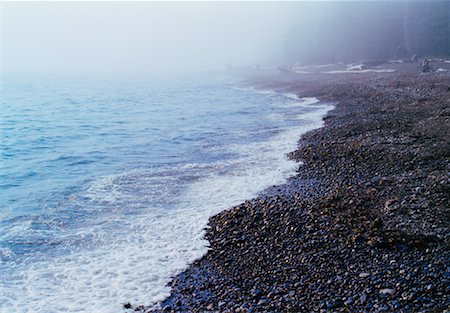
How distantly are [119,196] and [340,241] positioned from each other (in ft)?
29.7

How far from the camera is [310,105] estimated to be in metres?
38.1

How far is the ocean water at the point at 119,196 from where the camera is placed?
959 cm

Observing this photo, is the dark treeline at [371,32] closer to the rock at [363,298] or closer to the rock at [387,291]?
the rock at [387,291]

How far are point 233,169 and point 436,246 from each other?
10.6 m

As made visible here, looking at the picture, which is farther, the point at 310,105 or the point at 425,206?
the point at 310,105

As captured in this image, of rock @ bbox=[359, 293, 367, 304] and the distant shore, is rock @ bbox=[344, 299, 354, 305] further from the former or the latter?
rock @ bbox=[359, 293, 367, 304]

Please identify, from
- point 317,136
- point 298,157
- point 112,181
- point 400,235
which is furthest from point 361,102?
point 400,235

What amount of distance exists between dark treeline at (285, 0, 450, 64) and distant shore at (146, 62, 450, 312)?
2572 inches

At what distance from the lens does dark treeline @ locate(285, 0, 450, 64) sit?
86.1m

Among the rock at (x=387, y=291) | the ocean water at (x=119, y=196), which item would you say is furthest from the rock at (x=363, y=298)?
the ocean water at (x=119, y=196)

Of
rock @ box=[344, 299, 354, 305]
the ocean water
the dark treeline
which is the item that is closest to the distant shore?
rock @ box=[344, 299, 354, 305]

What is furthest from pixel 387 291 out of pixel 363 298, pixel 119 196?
pixel 119 196

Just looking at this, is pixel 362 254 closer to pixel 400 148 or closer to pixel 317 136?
pixel 400 148

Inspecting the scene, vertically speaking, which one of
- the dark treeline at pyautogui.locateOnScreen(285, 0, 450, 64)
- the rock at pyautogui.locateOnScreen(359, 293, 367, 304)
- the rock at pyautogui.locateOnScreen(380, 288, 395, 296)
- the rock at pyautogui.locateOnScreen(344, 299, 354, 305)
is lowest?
the rock at pyautogui.locateOnScreen(344, 299, 354, 305)
